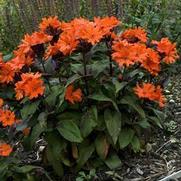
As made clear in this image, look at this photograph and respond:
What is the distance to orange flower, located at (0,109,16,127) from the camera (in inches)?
123

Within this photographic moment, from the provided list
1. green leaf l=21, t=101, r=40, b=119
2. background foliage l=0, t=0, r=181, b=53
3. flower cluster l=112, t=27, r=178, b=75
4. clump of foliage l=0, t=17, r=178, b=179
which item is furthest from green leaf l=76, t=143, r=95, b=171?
background foliage l=0, t=0, r=181, b=53

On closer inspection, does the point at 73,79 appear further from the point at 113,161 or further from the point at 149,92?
the point at 113,161

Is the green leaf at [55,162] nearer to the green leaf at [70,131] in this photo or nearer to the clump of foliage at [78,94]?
the clump of foliage at [78,94]

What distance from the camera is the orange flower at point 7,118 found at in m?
3.13

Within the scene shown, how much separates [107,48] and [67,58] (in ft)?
0.84

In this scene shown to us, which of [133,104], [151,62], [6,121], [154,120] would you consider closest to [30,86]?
[6,121]

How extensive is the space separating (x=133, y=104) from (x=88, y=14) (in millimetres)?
2226

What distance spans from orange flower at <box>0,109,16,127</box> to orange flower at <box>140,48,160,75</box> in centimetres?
84

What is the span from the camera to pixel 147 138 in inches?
148

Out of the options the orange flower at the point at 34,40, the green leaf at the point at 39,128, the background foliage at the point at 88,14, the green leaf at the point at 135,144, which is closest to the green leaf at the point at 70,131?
the green leaf at the point at 39,128

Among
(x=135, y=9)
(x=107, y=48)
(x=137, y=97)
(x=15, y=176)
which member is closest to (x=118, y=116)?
(x=137, y=97)

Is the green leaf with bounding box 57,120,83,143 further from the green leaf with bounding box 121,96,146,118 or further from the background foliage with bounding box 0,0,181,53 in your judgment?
the background foliage with bounding box 0,0,181,53

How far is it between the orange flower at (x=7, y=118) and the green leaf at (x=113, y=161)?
0.70 m

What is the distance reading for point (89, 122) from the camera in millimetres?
3268
